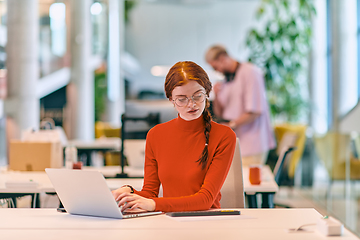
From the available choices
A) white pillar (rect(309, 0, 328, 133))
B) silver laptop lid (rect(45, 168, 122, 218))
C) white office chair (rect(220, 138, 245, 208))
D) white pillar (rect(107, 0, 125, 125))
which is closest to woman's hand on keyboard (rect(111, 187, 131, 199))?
silver laptop lid (rect(45, 168, 122, 218))

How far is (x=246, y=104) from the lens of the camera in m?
3.80

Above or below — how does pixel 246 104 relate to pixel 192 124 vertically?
above

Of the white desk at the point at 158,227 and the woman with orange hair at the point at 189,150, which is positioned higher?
the woman with orange hair at the point at 189,150

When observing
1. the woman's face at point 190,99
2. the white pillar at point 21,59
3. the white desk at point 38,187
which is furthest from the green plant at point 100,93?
the woman's face at point 190,99

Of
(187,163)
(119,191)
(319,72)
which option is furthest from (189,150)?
(319,72)

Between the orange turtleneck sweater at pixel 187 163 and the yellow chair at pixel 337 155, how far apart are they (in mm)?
2514

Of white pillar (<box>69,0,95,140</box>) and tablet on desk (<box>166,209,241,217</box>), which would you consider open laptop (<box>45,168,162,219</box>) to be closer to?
tablet on desk (<box>166,209,241,217</box>)

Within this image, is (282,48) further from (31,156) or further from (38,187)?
(38,187)

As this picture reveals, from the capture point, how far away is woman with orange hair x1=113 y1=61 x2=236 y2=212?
1726 mm

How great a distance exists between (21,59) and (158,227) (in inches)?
201

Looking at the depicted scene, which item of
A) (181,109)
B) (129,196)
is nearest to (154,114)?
(181,109)

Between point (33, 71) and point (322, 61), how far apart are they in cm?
406

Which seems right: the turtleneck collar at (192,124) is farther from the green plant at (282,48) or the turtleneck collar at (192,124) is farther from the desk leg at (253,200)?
the green plant at (282,48)

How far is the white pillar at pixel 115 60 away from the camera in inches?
427
